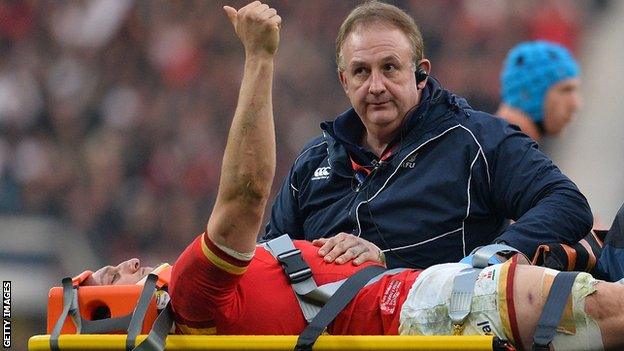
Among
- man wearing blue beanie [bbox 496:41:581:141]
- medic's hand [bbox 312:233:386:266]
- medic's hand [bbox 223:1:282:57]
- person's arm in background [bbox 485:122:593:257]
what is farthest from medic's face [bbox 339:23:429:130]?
man wearing blue beanie [bbox 496:41:581:141]

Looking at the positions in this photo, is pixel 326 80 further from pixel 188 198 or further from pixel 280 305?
pixel 280 305

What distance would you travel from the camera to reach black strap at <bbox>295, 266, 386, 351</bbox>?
3.55m

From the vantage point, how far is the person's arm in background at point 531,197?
411 cm

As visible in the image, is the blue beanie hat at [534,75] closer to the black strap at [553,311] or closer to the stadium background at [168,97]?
the stadium background at [168,97]

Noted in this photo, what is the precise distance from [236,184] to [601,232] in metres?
1.64

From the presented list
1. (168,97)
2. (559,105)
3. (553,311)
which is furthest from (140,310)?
(168,97)

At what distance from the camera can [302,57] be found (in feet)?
34.6

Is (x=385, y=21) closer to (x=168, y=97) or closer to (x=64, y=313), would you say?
(x=64, y=313)

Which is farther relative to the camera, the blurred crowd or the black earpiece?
the blurred crowd

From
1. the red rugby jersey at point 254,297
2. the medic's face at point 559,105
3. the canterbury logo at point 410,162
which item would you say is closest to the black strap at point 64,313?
the red rugby jersey at point 254,297

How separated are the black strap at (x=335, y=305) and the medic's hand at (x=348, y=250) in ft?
0.30

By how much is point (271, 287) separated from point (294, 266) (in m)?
0.10

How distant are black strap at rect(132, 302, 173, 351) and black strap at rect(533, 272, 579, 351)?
1.06 meters

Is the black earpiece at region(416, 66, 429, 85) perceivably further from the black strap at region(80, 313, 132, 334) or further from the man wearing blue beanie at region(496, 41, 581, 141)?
the man wearing blue beanie at region(496, 41, 581, 141)
